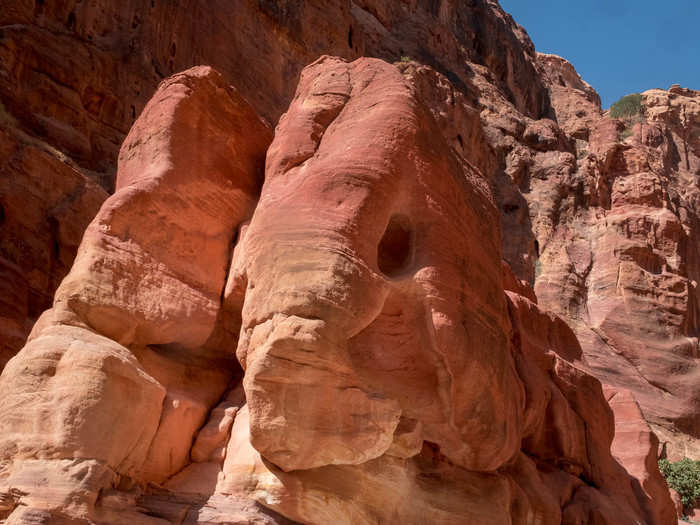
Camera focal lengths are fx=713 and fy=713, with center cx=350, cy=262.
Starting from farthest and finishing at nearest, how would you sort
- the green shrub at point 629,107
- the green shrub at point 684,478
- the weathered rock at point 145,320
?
the green shrub at point 629,107
the green shrub at point 684,478
the weathered rock at point 145,320

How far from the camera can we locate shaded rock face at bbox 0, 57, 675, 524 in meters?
4.71

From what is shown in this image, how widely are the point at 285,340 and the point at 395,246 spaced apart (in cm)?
190

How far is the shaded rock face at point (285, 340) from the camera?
471 centimetres

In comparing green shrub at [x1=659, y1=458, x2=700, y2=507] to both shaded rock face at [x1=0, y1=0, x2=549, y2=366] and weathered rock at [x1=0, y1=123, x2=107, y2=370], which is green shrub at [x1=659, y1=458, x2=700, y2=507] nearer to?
shaded rock face at [x1=0, y1=0, x2=549, y2=366]

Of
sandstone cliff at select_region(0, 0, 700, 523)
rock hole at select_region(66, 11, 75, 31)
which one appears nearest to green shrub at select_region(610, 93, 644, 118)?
rock hole at select_region(66, 11, 75, 31)

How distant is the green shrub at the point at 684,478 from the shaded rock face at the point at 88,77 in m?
12.2

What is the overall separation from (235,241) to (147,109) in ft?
5.46

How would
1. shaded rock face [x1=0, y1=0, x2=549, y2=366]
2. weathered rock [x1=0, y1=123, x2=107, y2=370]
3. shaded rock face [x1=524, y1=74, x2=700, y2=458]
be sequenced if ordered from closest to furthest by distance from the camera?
weathered rock [x1=0, y1=123, x2=107, y2=370], shaded rock face [x1=0, y1=0, x2=549, y2=366], shaded rock face [x1=524, y1=74, x2=700, y2=458]

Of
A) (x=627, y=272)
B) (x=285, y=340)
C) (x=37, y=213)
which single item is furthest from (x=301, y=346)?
(x=627, y=272)

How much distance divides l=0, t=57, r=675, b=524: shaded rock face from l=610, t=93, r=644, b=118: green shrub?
3801cm

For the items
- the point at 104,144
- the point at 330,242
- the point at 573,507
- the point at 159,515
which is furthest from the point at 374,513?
the point at 104,144

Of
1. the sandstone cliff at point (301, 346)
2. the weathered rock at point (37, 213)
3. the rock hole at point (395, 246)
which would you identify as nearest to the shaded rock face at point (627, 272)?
the sandstone cliff at point (301, 346)

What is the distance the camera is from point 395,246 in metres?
6.38

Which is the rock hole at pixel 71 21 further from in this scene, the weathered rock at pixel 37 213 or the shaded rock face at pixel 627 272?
the shaded rock face at pixel 627 272
